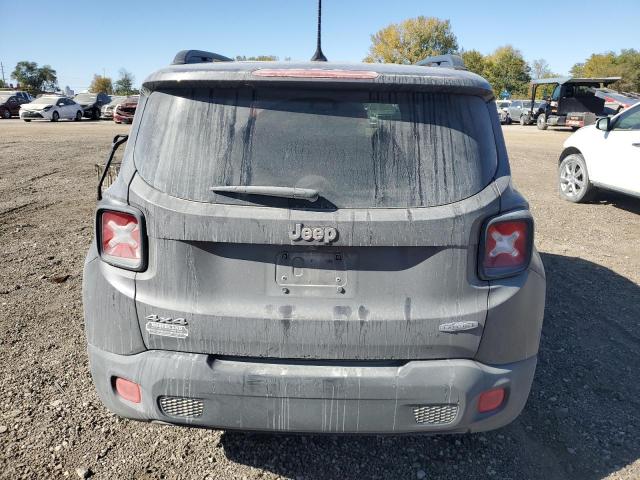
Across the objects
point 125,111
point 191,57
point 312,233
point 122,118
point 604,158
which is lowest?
point 122,118

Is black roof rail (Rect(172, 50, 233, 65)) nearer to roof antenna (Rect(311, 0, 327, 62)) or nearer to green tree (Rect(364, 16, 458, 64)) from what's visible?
roof antenna (Rect(311, 0, 327, 62))

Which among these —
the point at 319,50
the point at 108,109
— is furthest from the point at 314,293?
the point at 108,109

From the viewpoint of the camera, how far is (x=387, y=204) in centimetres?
208

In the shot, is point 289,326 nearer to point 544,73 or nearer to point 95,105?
point 95,105

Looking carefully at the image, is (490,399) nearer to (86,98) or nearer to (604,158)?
(604,158)

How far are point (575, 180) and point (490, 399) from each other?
7.90 meters

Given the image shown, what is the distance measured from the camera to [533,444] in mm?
2863

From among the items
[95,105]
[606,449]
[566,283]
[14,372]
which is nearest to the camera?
[606,449]

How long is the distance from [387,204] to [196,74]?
3.02 feet

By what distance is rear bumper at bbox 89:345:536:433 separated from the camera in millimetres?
2082

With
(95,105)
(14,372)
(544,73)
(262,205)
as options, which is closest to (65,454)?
(14,372)

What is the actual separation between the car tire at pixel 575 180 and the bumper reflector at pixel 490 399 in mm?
7524

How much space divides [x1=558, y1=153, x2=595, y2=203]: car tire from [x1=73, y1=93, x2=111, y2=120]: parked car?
3199cm

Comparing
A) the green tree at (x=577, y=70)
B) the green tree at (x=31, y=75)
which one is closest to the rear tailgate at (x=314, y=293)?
the green tree at (x=577, y=70)
